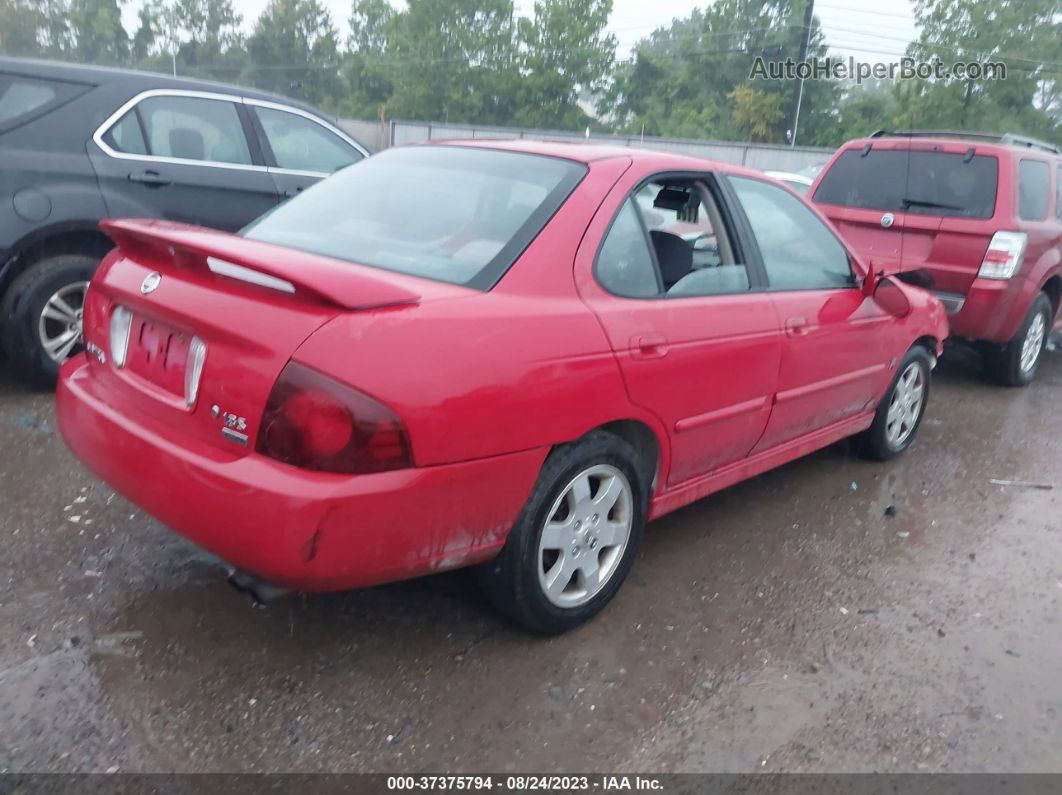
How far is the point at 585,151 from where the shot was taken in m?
3.38

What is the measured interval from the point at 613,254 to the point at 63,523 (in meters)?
2.39

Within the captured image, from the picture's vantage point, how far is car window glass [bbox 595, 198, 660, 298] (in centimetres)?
305

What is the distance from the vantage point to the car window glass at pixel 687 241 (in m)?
3.33

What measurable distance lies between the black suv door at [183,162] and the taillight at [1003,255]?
488 cm

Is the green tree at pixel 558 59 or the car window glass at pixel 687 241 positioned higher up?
the green tree at pixel 558 59

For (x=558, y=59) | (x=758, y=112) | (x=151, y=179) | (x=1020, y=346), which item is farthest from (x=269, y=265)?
(x=558, y=59)

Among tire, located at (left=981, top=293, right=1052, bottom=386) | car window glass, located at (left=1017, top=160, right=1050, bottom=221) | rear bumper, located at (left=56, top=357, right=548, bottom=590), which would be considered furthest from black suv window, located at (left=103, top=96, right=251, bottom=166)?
tire, located at (left=981, top=293, right=1052, bottom=386)

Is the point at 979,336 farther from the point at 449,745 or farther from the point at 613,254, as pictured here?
the point at 449,745

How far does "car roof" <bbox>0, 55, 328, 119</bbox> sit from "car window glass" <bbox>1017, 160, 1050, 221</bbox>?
5.38 m

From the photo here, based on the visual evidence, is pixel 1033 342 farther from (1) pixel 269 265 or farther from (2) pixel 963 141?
(1) pixel 269 265

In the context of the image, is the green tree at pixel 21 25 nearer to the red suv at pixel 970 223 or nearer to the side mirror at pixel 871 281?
the red suv at pixel 970 223

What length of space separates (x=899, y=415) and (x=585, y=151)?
106 inches

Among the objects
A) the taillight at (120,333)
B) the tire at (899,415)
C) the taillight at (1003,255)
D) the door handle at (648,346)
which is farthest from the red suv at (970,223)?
the taillight at (120,333)

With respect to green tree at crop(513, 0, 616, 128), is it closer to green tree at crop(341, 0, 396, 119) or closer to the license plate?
green tree at crop(341, 0, 396, 119)
